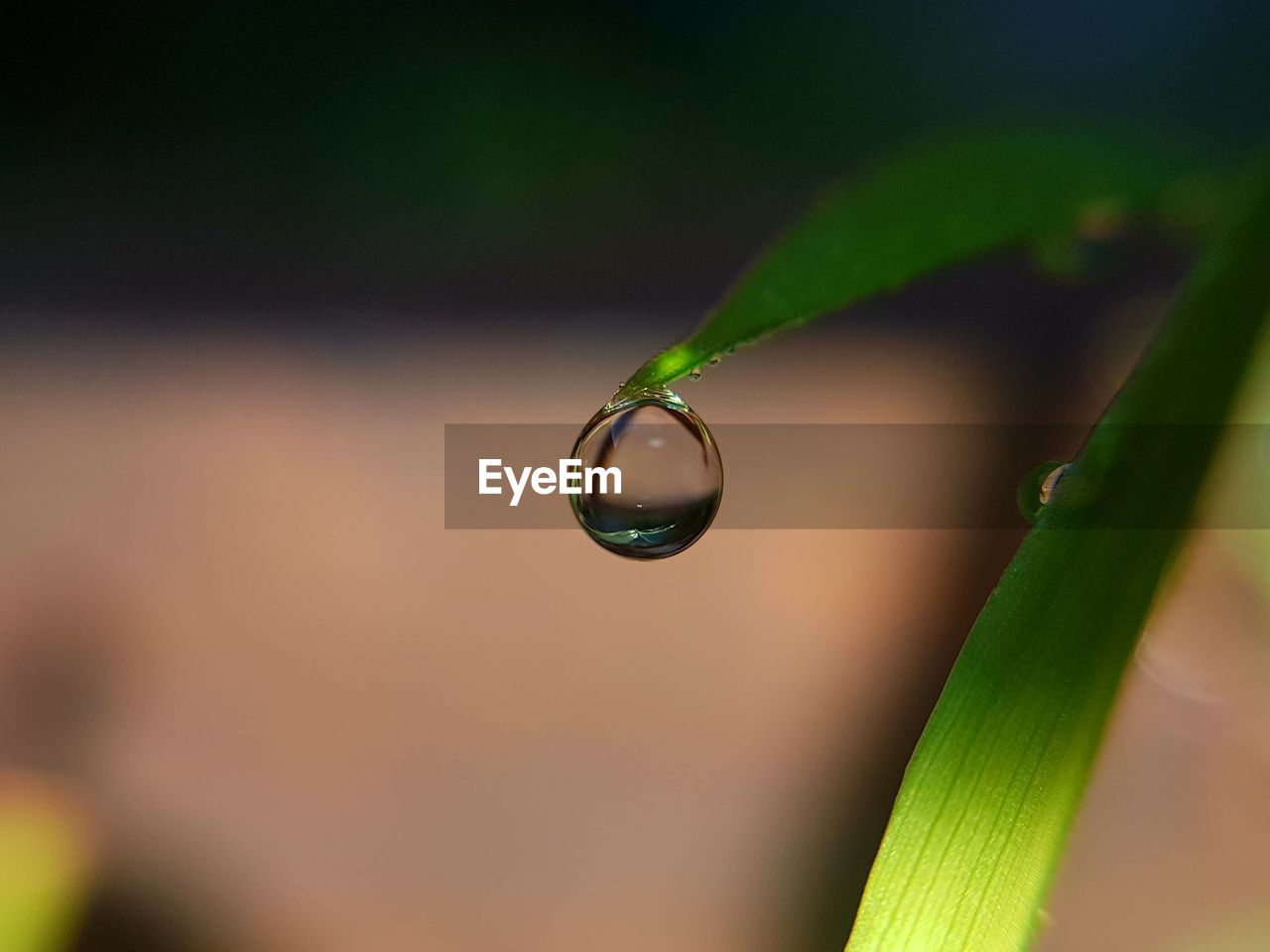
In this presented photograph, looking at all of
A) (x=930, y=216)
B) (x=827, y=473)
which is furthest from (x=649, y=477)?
(x=827, y=473)

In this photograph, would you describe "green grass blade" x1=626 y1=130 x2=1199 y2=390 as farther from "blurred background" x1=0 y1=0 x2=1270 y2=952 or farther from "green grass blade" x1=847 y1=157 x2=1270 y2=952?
"blurred background" x1=0 y1=0 x2=1270 y2=952

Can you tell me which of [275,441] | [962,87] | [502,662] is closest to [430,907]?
[502,662]

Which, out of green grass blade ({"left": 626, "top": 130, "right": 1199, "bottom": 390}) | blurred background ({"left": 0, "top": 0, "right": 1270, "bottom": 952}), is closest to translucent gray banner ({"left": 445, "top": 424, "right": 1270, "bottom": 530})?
blurred background ({"left": 0, "top": 0, "right": 1270, "bottom": 952})

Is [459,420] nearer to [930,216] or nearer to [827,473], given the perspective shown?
[827,473]

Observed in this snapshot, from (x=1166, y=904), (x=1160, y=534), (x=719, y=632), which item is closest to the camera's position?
(x=1160, y=534)

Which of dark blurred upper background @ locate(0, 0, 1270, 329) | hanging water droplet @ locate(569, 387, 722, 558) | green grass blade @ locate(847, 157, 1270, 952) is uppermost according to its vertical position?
dark blurred upper background @ locate(0, 0, 1270, 329)

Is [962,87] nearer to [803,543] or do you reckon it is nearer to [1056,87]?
[1056,87]

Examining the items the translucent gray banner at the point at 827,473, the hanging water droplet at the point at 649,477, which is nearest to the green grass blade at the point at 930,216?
the hanging water droplet at the point at 649,477
